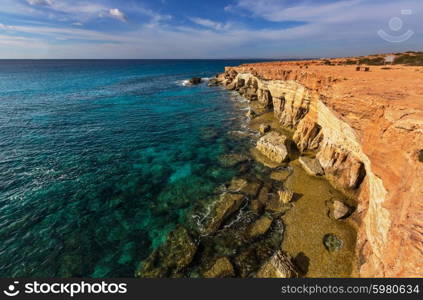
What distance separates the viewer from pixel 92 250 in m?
12.8

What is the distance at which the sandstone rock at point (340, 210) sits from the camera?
14.2m

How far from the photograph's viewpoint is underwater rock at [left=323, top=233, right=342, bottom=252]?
12336 mm

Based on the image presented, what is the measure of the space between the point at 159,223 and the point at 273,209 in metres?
9.76

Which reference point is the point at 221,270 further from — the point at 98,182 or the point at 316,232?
the point at 98,182

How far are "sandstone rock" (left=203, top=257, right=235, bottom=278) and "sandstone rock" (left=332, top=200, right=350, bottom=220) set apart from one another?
9.33m

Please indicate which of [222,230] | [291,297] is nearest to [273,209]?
[222,230]

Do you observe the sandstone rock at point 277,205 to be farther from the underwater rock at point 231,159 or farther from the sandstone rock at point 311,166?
the underwater rock at point 231,159

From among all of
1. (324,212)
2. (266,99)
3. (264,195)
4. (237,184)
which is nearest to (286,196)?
(264,195)

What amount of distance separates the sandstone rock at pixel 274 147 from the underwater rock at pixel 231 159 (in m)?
2.69

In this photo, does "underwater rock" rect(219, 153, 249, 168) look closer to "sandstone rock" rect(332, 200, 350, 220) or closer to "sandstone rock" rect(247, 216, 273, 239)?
"sandstone rock" rect(247, 216, 273, 239)

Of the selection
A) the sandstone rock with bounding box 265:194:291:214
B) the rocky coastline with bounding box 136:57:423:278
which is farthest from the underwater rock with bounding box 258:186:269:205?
the sandstone rock with bounding box 265:194:291:214

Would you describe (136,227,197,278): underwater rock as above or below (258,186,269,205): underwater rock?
below

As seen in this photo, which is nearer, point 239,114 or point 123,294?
point 123,294

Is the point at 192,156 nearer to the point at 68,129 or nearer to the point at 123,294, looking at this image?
the point at 123,294
